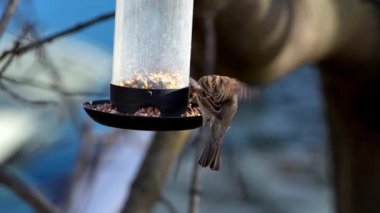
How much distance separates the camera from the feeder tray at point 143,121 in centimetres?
140

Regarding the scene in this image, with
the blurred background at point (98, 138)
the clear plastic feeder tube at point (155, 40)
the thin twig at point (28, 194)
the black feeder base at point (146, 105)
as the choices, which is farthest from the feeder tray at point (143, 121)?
the thin twig at point (28, 194)

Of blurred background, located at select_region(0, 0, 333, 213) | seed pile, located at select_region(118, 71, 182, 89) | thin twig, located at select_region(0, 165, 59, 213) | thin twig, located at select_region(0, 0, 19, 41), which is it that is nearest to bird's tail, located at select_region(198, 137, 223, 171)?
seed pile, located at select_region(118, 71, 182, 89)

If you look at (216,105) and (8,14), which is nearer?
(216,105)

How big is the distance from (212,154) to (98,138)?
1.32m

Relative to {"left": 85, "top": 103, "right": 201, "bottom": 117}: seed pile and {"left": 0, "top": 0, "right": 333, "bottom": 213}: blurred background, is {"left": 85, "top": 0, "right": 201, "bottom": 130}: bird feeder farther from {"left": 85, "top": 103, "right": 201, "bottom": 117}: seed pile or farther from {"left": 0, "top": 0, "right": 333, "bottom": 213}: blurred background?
{"left": 0, "top": 0, "right": 333, "bottom": 213}: blurred background

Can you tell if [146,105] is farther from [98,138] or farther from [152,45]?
[98,138]

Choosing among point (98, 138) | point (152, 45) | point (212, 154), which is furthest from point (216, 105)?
point (98, 138)

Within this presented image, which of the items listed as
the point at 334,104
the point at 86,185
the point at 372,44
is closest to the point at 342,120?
the point at 334,104

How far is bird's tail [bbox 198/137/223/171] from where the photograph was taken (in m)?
1.45

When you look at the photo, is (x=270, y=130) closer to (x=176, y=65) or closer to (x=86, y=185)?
(x=86, y=185)

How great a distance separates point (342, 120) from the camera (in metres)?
2.57

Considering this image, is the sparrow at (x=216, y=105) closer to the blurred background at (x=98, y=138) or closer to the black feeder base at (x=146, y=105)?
the black feeder base at (x=146, y=105)

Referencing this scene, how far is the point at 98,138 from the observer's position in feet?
9.03

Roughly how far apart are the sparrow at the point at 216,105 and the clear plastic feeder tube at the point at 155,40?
10 centimetres
